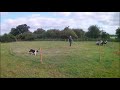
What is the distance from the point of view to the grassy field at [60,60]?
4.69 m

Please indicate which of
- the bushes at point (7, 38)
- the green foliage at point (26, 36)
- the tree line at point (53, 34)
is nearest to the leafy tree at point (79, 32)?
the tree line at point (53, 34)

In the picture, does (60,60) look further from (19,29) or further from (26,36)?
(19,29)

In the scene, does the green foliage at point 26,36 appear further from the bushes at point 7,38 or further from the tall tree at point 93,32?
the tall tree at point 93,32

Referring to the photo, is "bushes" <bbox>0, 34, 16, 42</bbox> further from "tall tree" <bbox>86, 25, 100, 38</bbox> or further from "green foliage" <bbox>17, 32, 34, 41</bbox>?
"tall tree" <bbox>86, 25, 100, 38</bbox>

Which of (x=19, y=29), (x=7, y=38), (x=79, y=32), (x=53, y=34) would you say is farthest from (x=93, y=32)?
(x=7, y=38)

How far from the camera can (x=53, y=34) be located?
4.66 metres

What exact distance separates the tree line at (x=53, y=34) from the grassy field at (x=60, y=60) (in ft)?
0.33

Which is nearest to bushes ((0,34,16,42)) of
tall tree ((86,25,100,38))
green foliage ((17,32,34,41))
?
green foliage ((17,32,34,41))

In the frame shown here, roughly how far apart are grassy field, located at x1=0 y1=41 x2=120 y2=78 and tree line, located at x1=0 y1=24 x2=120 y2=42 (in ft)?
0.33

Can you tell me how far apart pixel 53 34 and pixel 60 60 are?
0.60 m
